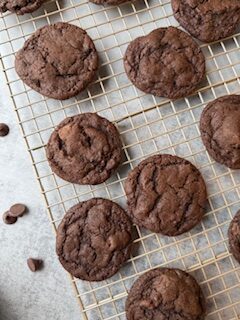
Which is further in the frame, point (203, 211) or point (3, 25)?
point (3, 25)

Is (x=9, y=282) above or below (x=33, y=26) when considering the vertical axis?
below

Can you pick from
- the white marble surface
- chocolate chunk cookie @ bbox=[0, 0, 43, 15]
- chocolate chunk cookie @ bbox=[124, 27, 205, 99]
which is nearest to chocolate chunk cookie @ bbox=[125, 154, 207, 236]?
chocolate chunk cookie @ bbox=[124, 27, 205, 99]

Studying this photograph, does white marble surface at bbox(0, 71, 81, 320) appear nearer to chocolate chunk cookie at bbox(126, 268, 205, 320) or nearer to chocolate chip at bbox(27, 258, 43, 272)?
chocolate chip at bbox(27, 258, 43, 272)

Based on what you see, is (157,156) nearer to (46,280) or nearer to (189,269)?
(189,269)

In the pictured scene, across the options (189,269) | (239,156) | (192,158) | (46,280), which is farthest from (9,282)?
(239,156)

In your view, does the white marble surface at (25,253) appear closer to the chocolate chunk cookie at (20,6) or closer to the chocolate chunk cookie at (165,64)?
the chocolate chunk cookie at (20,6)

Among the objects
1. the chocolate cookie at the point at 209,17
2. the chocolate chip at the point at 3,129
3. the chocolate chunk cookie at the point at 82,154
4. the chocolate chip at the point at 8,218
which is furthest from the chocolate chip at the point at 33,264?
the chocolate cookie at the point at 209,17
